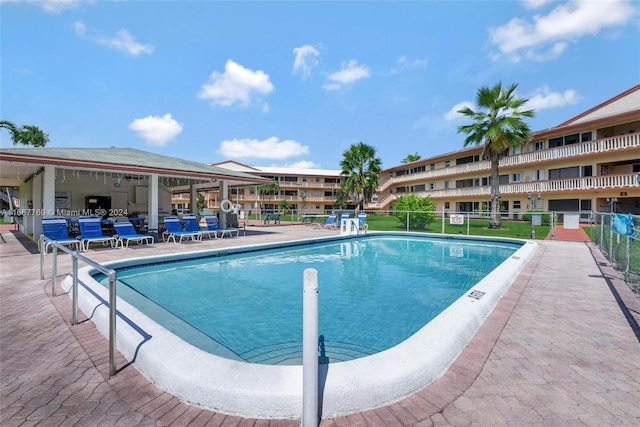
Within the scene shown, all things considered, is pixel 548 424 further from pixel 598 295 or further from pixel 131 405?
pixel 598 295

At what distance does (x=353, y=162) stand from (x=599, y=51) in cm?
2373

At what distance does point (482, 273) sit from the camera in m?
9.25

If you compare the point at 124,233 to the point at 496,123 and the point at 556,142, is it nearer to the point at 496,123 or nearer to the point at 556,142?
the point at 496,123

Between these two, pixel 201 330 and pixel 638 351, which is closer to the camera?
pixel 638 351

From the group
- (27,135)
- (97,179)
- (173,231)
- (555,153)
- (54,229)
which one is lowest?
(173,231)

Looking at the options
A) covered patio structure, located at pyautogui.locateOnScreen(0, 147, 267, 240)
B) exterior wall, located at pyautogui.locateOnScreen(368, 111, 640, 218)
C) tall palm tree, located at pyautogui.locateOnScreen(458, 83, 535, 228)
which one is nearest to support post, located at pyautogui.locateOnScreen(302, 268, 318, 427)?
covered patio structure, located at pyautogui.locateOnScreen(0, 147, 267, 240)

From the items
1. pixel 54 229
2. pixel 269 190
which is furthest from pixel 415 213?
pixel 269 190

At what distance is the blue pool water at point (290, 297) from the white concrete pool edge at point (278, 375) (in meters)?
1.13

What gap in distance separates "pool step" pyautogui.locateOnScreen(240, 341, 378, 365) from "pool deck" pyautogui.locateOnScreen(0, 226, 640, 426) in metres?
1.41

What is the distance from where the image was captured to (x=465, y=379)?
2.87 meters

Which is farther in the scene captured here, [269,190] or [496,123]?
[269,190]

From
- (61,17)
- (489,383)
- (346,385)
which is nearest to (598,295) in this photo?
(489,383)

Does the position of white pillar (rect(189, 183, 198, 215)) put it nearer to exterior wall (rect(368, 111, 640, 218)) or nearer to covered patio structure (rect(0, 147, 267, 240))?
covered patio structure (rect(0, 147, 267, 240))

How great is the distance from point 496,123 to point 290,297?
21.6 meters
